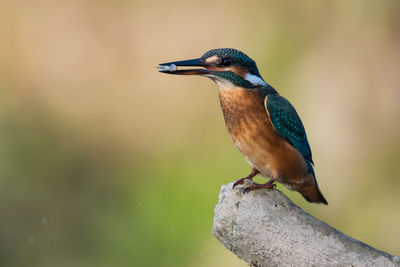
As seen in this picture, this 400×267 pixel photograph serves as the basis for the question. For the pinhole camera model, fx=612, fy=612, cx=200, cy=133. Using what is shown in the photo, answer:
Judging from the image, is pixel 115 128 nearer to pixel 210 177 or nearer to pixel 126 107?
pixel 126 107

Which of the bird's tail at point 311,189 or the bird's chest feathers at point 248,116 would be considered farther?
the bird's tail at point 311,189

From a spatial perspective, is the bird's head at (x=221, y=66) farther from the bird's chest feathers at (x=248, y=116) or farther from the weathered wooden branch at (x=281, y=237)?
the weathered wooden branch at (x=281, y=237)

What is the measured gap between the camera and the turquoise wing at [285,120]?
2.12 metres

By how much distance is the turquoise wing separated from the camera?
2117mm

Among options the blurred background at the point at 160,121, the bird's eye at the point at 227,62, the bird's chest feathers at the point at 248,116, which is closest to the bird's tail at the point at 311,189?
the bird's chest feathers at the point at 248,116

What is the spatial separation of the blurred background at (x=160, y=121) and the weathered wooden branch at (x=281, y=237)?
2317 mm

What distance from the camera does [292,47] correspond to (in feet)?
15.2

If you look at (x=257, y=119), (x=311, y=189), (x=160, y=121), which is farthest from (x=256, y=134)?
(x=160, y=121)

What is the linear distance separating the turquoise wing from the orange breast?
2 centimetres

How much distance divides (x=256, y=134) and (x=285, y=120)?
4.5 inches

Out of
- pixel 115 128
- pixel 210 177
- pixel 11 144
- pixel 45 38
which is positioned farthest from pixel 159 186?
pixel 45 38

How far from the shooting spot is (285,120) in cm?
214

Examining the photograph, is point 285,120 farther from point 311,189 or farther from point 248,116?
point 311,189

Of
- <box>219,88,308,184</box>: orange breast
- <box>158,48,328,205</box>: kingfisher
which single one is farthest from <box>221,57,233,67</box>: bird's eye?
<box>219,88,308,184</box>: orange breast
